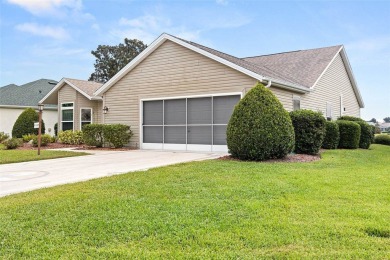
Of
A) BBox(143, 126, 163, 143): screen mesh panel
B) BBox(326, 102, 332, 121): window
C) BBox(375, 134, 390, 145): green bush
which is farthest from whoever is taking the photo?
BBox(375, 134, 390, 145): green bush

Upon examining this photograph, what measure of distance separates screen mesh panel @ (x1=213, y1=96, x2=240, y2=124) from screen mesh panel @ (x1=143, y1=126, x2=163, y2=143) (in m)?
2.86

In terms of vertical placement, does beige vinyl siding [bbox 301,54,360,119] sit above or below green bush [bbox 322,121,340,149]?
above

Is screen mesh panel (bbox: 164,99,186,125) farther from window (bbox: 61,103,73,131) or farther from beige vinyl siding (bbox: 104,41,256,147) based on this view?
window (bbox: 61,103,73,131)

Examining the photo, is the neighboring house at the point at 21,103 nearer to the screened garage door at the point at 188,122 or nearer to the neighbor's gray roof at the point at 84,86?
the neighbor's gray roof at the point at 84,86

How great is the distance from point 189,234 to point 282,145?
6.10 m

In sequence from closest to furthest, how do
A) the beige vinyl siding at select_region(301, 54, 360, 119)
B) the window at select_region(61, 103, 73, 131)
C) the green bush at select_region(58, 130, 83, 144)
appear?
the beige vinyl siding at select_region(301, 54, 360, 119)
the green bush at select_region(58, 130, 83, 144)
the window at select_region(61, 103, 73, 131)

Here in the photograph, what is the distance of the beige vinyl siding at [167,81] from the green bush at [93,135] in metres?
1.05

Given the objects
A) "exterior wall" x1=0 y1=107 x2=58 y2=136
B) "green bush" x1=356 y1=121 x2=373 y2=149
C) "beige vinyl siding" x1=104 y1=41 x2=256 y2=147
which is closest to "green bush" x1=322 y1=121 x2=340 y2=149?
"green bush" x1=356 y1=121 x2=373 y2=149

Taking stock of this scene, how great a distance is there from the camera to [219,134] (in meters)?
11.8

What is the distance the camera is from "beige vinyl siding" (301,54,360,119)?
594 inches

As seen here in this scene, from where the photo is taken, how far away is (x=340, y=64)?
1820cm

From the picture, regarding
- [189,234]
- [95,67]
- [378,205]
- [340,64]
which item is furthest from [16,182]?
[95,67]

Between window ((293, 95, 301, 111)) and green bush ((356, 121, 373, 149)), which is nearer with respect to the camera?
window ((293, 95, 301, 111))

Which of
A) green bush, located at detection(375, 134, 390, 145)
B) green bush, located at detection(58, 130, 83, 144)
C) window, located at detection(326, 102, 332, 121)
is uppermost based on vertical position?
window, located at detection(326, 102, 332, 121)
